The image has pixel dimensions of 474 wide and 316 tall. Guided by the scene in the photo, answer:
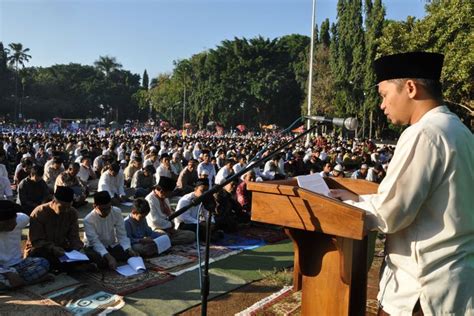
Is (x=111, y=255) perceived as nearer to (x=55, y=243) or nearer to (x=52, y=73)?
(x=55, y=243)

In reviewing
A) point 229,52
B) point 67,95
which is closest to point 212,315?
point 229,52

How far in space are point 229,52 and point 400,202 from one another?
187ft

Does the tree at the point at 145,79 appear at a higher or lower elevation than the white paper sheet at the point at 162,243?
higher

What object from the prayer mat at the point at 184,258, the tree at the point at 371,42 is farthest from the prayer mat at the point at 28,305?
the tree at the point at 371,42

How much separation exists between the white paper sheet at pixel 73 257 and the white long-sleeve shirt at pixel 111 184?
12.7 feet

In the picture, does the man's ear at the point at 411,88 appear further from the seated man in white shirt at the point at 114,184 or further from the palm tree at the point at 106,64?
the palm tree at the point at 106,64

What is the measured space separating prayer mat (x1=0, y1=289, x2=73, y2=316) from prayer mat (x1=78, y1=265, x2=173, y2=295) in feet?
2.05

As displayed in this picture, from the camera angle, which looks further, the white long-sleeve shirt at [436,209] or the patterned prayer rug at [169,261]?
the patterned prayer rug at [169,261]

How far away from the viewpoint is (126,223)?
6172 millimetres

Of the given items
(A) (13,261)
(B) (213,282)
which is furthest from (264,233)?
(A) (13,261)

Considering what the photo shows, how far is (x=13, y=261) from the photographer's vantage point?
4766mm

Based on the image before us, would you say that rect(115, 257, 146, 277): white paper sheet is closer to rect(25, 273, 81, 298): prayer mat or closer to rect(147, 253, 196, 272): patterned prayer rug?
rect(147, 253, 196, 272): patterned prayer rug

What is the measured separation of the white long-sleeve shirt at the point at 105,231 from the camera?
5.45 meters

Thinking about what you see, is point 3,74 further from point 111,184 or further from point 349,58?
point 111,184
